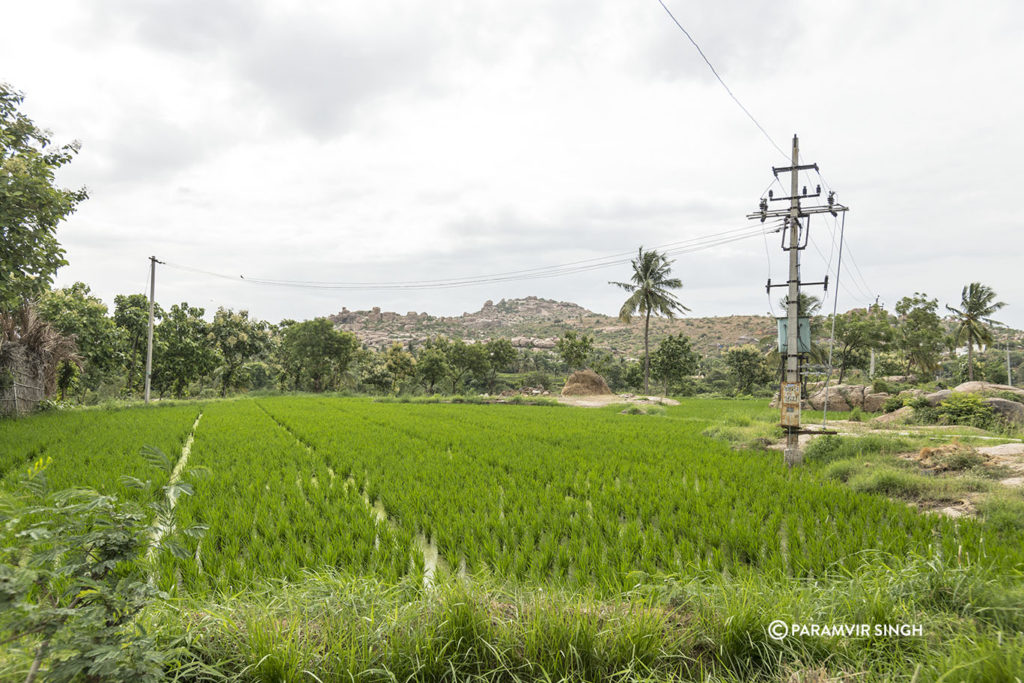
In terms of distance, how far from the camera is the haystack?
39656 millimetres

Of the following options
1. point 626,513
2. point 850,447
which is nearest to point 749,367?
point 850,447

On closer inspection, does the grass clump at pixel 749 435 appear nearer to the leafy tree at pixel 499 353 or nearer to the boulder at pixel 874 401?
the boulder at pixel 874 401

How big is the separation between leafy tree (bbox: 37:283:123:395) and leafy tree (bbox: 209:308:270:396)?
12093 millimetres

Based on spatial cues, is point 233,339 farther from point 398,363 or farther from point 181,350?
point 398,363

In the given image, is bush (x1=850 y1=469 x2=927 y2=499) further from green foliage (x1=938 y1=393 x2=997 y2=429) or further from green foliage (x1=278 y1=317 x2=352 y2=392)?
green foliage (x1=278 y1=317 x2=352 y2=392)

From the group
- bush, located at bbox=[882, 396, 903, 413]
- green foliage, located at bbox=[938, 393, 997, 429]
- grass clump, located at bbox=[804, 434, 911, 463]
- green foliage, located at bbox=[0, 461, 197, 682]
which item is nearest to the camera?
green foliage, located at bbox=[0, 461, 197, 682]

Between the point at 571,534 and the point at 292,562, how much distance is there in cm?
304

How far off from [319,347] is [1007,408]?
4836 centimetres

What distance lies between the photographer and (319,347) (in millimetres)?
47531

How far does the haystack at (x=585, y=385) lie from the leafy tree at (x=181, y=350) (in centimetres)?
3026

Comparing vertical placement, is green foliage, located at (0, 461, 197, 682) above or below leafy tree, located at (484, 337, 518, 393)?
below

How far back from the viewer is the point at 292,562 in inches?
180

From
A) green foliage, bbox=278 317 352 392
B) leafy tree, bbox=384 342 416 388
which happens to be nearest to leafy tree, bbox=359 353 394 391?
green foliage, bbox=278 317 352 392

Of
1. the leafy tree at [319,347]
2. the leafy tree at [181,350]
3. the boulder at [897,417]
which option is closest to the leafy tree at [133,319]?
the leafy tree at [181,350]
